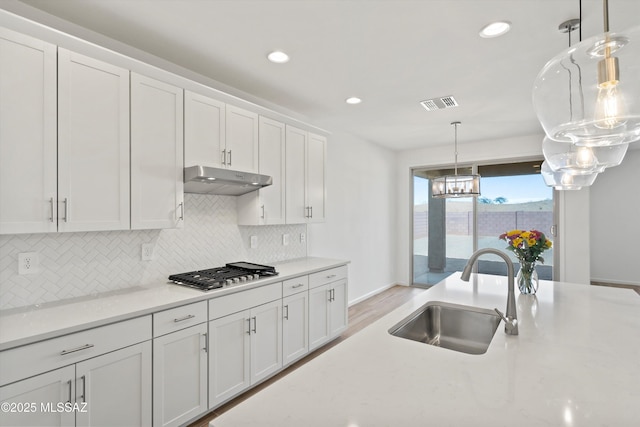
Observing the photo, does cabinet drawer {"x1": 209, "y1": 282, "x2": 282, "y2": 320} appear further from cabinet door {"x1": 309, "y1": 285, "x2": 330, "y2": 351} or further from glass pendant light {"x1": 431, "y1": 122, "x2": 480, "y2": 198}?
glass pendant light {"x1": 431, "y1": 122, "x2": 480, "y2": 198}

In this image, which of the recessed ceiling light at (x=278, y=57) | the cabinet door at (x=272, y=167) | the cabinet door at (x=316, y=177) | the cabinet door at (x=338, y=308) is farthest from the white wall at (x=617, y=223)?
the recessed ceiling light at (x=278, y=57)

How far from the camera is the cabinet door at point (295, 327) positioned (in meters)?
2.79

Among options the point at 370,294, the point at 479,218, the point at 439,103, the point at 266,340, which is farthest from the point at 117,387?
the point at 479,218

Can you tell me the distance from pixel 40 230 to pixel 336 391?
1761mm

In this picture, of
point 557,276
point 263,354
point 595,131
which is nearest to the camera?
point 595,131

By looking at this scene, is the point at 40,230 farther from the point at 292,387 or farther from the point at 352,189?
the point at 352,189

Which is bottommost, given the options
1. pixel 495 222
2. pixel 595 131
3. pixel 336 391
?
pixel 336 391

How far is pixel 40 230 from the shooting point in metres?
1.67

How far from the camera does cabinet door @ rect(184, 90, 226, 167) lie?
7.76 feet

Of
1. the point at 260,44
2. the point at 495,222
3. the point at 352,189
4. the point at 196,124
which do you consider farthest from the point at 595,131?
the point at 495,222

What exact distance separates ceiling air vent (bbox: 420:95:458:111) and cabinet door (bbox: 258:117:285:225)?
1.67m

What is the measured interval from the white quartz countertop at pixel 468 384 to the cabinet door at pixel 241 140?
1.84m

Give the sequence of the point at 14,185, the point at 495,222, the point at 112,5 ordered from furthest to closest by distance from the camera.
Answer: the point at 495,222, the point at 112,5, the point at 14,185

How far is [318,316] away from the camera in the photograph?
3.20m
